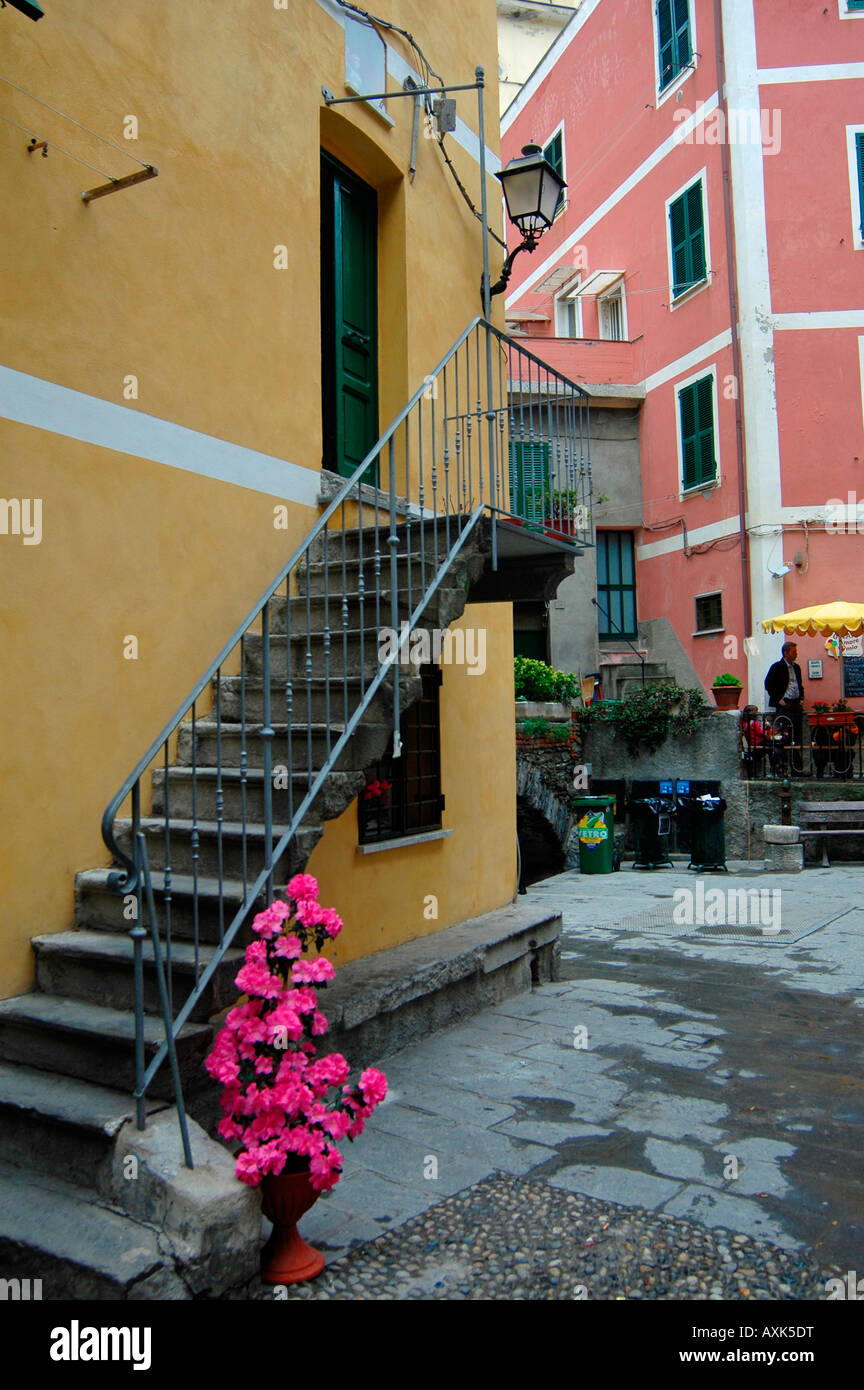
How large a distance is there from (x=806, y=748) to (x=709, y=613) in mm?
3457

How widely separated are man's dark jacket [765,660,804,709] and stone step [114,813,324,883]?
11597 mm

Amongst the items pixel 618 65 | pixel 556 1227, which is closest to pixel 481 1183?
pixel 556 1227

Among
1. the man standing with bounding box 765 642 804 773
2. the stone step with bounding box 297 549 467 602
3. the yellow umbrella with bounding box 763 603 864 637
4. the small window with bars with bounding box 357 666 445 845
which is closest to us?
the stone step with bounding box 297 549 467 602

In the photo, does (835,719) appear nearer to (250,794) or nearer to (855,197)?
(855,197)

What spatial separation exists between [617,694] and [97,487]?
45.8ft

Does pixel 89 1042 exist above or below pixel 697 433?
below

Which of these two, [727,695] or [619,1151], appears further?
[727,695]

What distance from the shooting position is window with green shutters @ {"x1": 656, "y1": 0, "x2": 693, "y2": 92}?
661 inches

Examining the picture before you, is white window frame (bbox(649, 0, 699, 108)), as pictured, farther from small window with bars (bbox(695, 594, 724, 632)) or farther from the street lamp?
the street lamp

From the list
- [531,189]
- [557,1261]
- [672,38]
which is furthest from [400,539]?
[672,38]

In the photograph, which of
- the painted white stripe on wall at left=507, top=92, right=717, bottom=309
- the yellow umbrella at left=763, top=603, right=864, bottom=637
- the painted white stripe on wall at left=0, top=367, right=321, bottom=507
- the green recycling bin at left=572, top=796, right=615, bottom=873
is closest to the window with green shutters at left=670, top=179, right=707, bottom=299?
the painted white stripe on wall at left=507, top=92, right=717, bottom=309

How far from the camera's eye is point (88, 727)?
4.36 metres

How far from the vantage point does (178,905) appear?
4.05 m

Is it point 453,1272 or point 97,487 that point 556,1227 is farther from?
point 97,487
